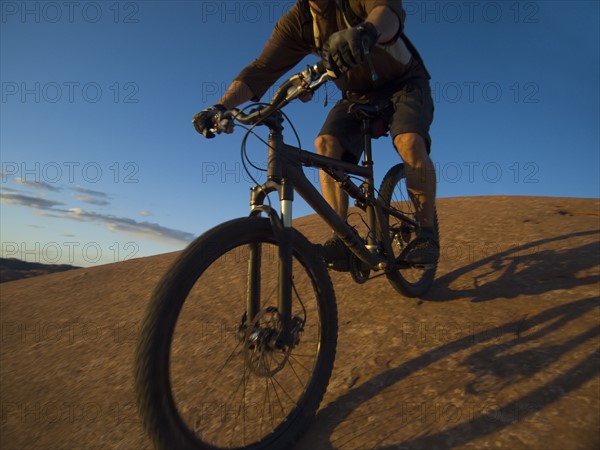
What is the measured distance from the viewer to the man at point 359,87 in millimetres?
2629

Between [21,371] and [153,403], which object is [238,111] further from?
[21,371]

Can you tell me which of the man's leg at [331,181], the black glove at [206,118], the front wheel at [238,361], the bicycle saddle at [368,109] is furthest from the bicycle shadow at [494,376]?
the bicycle saddle at [368,109]

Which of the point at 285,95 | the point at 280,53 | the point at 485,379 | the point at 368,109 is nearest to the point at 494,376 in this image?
the point at 485,379

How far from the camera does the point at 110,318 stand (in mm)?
4172

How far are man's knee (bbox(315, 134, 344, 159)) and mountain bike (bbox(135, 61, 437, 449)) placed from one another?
0.89 feet

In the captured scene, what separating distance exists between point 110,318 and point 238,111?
3190 millimetres

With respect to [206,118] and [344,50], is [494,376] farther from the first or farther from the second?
[206,118]

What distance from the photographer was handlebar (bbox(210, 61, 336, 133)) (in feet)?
5.95

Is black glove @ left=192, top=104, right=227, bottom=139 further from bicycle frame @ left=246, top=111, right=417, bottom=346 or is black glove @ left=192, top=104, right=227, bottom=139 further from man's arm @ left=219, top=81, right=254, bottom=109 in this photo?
man's arm @ left=219, top=81, right=254, bottom=109

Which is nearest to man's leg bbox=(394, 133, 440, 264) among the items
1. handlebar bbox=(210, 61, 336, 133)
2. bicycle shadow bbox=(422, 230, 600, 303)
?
bicycle shadow bbox=(422, 230, 600, 303)

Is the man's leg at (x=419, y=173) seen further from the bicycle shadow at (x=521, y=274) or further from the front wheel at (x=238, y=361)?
the front wheel at (x=238, y=361)

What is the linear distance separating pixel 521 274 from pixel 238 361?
274cm

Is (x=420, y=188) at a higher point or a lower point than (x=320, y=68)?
lower

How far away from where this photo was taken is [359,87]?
3.23m
